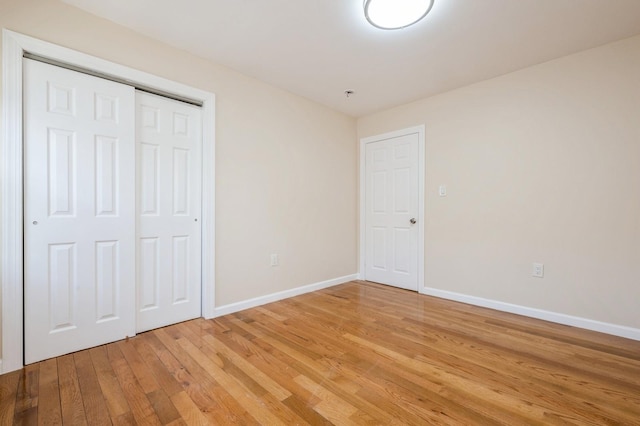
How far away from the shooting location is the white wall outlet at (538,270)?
2666 mm

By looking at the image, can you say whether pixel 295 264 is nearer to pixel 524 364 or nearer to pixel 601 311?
pixel 524 364

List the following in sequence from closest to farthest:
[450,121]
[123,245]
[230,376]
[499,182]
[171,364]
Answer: [230,376], [171,364], [123,245], [499,182], [450,121]

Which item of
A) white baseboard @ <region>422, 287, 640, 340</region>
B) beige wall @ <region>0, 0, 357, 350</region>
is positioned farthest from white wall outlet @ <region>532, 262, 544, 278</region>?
beige wall @ <region>0, 0, 357, 350</region>

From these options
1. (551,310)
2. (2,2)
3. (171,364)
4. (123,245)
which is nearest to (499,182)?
(551,310)

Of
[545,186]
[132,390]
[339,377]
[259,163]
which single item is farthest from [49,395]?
[545,186]

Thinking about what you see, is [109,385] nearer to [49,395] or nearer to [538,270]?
[49,395]

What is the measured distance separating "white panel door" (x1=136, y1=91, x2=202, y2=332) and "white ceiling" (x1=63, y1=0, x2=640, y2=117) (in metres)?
0.64

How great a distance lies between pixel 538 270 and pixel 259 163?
300cm

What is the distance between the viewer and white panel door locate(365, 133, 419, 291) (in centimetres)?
360

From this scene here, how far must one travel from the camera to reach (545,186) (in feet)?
8.66

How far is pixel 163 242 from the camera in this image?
96.7 inches

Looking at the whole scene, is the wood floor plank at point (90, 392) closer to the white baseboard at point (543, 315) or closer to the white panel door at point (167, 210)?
the white panel door at point (167, 210)

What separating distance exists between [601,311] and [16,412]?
4039 millimetres

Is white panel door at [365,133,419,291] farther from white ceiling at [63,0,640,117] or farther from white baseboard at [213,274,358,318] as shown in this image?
white ceiling at [63,0,640,117]
